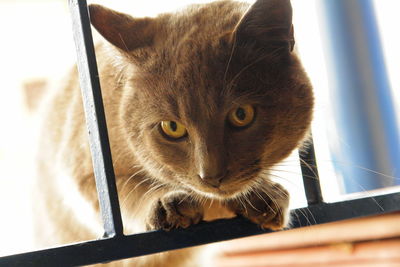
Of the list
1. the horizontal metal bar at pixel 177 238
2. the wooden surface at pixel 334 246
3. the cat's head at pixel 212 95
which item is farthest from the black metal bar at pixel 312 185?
the wooden surface at pixel 334 246

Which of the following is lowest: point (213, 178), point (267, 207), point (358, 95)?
point (267, 207)

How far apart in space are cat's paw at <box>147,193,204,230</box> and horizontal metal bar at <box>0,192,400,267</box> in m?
0.05

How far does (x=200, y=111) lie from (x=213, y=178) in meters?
0.17

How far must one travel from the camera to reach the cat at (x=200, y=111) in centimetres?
127

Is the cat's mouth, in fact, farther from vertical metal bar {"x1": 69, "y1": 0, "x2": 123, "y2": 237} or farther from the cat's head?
vertical metal bar {"x1": 69, "y1": 0, "x2": 123, "y2": 237}

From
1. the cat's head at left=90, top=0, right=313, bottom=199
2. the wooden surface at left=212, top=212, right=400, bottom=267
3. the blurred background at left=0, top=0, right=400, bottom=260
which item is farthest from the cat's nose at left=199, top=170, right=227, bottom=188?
the wooden surface at left=212, top=212, right=400, bottom=267

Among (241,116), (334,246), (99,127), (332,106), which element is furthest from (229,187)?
(334,246)

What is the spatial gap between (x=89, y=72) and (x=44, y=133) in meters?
1.21

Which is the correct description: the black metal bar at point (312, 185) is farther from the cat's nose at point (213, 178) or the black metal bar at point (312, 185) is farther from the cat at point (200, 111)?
the cat's nose at point (213, 178)

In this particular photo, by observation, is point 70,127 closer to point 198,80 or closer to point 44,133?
point 44,133

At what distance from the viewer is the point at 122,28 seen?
4.55 ft

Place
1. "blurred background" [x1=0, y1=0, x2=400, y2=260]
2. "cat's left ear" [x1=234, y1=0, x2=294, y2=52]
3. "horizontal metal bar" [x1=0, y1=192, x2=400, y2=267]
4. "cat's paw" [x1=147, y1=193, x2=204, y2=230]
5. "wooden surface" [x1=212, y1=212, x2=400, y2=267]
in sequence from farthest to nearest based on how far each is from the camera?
"wooden surface" [x1=212, y1=212, x2=400, y2=267]
"blurred background" [x1=0, y1=0, x2=400, y2=260]
"cat's left ear" [x1=234, y1=0, x2=294, y2=52]
"cat's paw" [x1=147, y1=193, x2=204, y2=230]
"horizontal metal bar" [x1=0, y1=192, x2=400, y2=267]

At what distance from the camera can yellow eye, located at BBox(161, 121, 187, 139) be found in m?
1.37

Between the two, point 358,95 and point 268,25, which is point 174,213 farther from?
point 358,95
